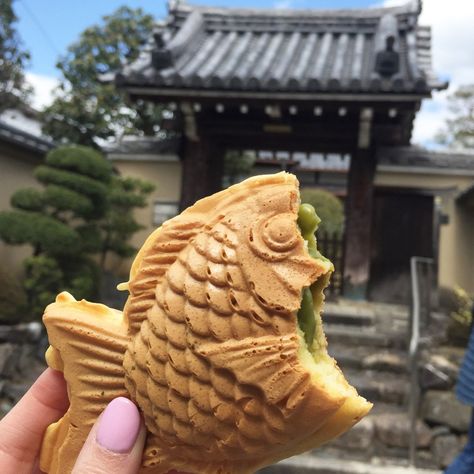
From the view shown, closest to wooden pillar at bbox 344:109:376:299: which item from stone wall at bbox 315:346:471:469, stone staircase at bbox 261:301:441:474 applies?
stone staircase at bbox 261:301:441:474

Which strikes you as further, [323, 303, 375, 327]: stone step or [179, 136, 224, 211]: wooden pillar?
[179, 136, 224, 211]: wooden pillar

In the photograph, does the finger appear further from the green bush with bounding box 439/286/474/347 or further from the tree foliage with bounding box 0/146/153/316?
the green bush with bounding box 439/286/474/347

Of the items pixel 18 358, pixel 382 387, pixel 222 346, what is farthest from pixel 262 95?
pixel 222 346

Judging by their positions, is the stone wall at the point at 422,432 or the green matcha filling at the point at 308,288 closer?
the green matcha filling at the point at 308,288

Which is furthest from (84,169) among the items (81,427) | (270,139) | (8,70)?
(8,70)

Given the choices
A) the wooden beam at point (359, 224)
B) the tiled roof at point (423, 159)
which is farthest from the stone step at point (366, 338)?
the tiled roof at point (423, 159)

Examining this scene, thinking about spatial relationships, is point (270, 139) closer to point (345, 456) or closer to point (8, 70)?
point (345, 456)

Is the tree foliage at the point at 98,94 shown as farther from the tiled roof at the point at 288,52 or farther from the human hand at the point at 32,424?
the human hand at the point at 32,424
